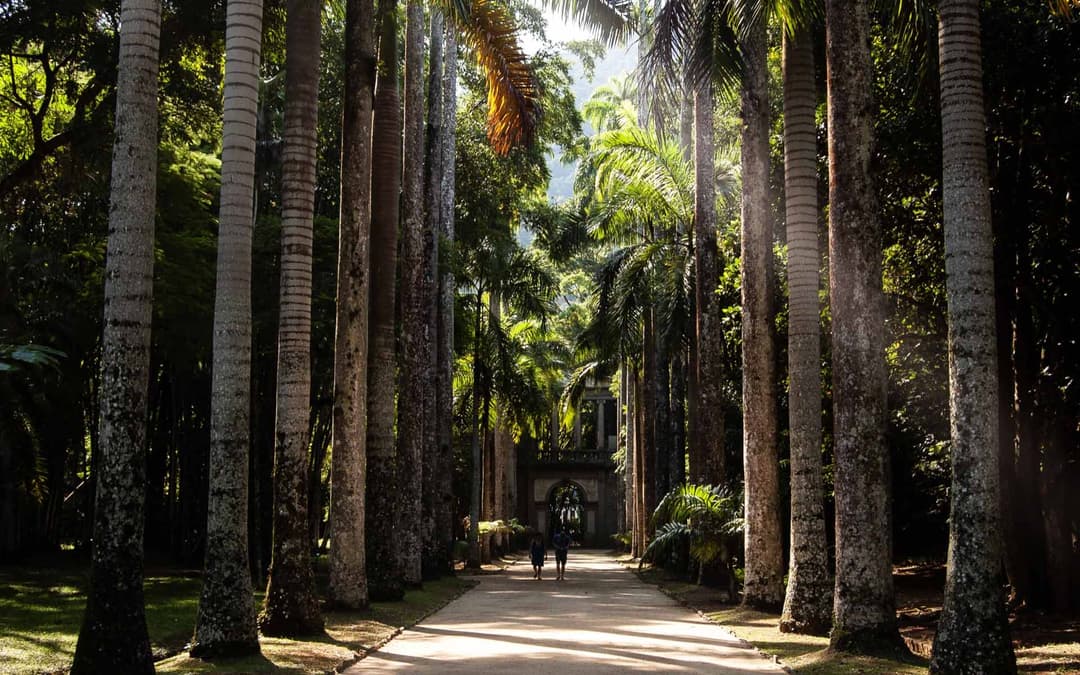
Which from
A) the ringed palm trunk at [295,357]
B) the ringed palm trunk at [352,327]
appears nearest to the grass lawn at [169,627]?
the ringed palm trunk at [295,357]

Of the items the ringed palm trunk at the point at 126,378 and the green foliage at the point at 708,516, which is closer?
the ringed palm trunk at the point at 126,378

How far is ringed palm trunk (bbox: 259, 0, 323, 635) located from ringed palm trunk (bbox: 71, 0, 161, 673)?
3.81 m

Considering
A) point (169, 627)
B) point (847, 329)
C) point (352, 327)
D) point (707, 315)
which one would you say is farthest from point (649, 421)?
point (847, 329)

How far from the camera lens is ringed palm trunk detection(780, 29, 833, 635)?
1426 centimetres

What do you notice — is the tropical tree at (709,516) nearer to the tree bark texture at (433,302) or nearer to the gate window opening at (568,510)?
the tree bark texture at (433,302)

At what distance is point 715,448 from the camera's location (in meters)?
22.2

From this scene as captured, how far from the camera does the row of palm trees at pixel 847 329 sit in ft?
30.9

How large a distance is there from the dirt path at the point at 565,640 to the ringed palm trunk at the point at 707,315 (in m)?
3.15

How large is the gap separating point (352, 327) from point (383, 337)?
2584 mm

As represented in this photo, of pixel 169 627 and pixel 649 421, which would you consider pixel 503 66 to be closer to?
pixel 169 627

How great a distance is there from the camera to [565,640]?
543 inches

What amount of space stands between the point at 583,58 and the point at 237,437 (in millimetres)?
27246

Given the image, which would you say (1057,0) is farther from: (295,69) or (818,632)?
(295,69)

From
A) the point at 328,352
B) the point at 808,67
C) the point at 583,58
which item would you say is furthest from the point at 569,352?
Answer: the point at 808,67
